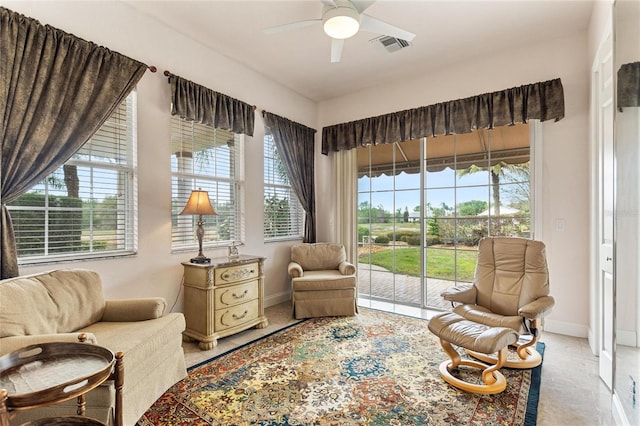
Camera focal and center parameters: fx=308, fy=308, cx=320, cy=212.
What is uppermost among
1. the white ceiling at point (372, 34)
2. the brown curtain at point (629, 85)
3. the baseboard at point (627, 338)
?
the white ceiling at point (372, 34)

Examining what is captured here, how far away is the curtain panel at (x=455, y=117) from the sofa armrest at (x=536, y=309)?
6.19 ft

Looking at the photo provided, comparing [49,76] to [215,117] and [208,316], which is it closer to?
[215,117]

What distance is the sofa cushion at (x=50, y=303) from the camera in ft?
5.43

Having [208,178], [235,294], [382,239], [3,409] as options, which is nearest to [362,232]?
[382,239]

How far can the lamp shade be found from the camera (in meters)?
2.84

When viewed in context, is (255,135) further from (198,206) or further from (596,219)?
(596,219)

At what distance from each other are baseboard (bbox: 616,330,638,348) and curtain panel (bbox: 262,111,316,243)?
11.2ft

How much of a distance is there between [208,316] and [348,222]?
2371 millimetres

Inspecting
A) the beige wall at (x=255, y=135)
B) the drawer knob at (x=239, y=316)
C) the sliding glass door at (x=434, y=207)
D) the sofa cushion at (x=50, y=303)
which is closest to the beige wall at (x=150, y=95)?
the beige wall at (x=255, y=135)

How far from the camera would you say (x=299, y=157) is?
14.6 ft

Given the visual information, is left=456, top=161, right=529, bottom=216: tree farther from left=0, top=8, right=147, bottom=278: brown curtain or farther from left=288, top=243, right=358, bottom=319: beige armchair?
left=0, top=8, right=147, bottom=278: brown curtain

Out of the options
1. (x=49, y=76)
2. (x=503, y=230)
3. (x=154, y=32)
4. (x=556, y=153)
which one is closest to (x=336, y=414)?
(x=503, y=230)

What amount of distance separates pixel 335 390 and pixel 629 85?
2.43 metres

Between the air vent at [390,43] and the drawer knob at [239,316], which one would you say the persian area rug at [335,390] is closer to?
the drawer knob at [239,316]
